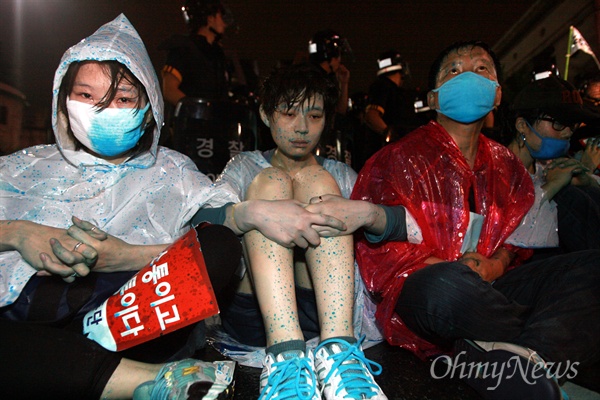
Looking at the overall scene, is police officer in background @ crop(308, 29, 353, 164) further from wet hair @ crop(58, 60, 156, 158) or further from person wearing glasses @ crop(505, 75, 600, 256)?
wet hair @ crop(58, 60, 156, 158)

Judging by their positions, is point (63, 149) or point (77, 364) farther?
point (63, 149)

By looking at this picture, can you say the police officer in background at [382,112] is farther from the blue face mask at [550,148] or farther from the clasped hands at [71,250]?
the clasped hands at [71,250]

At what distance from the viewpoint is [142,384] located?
106 cm

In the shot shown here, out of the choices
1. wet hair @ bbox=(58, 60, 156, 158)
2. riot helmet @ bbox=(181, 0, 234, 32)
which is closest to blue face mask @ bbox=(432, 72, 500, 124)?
wet hair @ bbox=(58, 60, 156, 158)

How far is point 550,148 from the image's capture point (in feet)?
7.16

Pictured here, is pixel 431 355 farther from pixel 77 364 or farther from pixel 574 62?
pixel 574 62

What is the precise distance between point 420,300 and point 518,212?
632 mm

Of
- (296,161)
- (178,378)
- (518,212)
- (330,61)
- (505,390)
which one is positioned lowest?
(505,390)

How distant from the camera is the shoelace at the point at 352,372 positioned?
1.12 m

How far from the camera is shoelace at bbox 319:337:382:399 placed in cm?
112

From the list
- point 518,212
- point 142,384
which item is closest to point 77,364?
point 142,384

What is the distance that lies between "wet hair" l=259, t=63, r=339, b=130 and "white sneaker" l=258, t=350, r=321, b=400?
95 centimetres

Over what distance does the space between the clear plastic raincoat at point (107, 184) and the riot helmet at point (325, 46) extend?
93.8 inches

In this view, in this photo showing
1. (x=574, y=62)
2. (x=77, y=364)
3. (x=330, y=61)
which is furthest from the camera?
(x=574, y=62)
